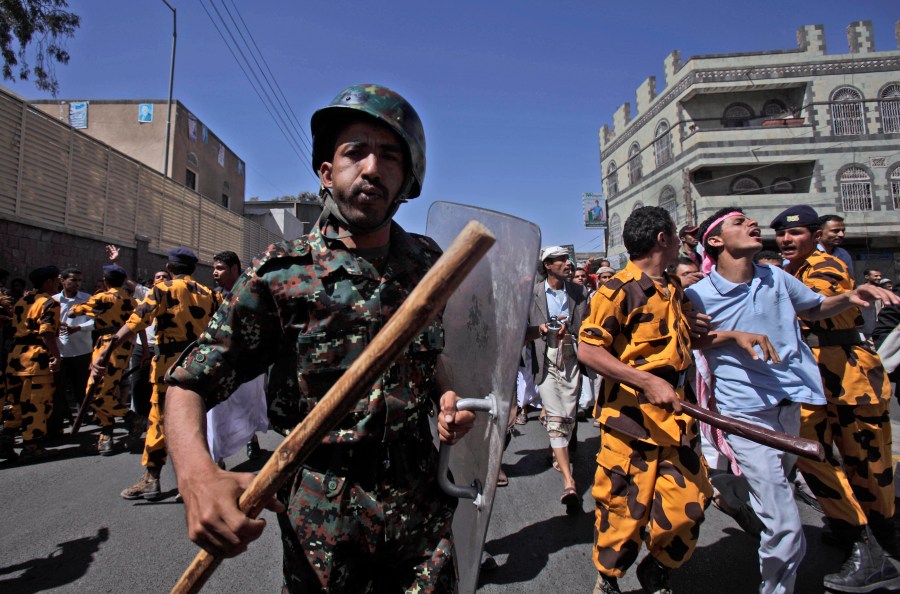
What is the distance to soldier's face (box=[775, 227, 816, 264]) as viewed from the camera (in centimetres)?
347

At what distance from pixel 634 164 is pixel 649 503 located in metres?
34.3

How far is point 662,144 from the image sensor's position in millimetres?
30594

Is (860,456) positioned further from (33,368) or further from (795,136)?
(795,136)

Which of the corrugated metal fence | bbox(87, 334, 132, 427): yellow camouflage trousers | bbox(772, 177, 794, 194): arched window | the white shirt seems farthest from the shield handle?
bbox(772, 177, 794, 194): arched window

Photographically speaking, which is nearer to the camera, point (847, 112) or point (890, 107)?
point (890, 107)

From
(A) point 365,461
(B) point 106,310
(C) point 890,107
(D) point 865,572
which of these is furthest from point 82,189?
(C) point 890,107

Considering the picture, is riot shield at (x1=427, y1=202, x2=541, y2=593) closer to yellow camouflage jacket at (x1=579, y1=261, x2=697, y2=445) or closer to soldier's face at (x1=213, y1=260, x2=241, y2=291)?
yellow camouflage jacket at (x1=579, y1=261, x2=697, y2=445)

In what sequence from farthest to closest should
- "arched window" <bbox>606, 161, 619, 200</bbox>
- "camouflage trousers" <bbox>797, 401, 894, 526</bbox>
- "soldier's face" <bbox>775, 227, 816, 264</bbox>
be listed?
"arched window" <bbox>606, 161, 619, 200</bbox>, "soldier's face" <bbox>775, 227, 816, 264</bbox>, "camouflage trousers" <bbox>797, 401, 894, 526</bbox>

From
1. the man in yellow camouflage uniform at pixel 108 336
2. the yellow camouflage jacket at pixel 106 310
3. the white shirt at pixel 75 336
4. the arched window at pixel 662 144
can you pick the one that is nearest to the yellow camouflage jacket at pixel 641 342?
the man in yellow camouflage uniform at pixel 108 336

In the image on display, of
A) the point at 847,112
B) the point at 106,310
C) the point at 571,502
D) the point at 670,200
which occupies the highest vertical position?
the point at 847,112

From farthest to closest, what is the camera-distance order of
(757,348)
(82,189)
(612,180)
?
(612,180) → (82,189) → (757,348)

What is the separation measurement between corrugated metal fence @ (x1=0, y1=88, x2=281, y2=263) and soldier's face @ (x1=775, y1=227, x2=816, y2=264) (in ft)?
37.9

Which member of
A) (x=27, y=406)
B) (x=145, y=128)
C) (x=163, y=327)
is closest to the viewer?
(x=163, y=327)

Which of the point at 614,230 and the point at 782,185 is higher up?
the point at 782,185
